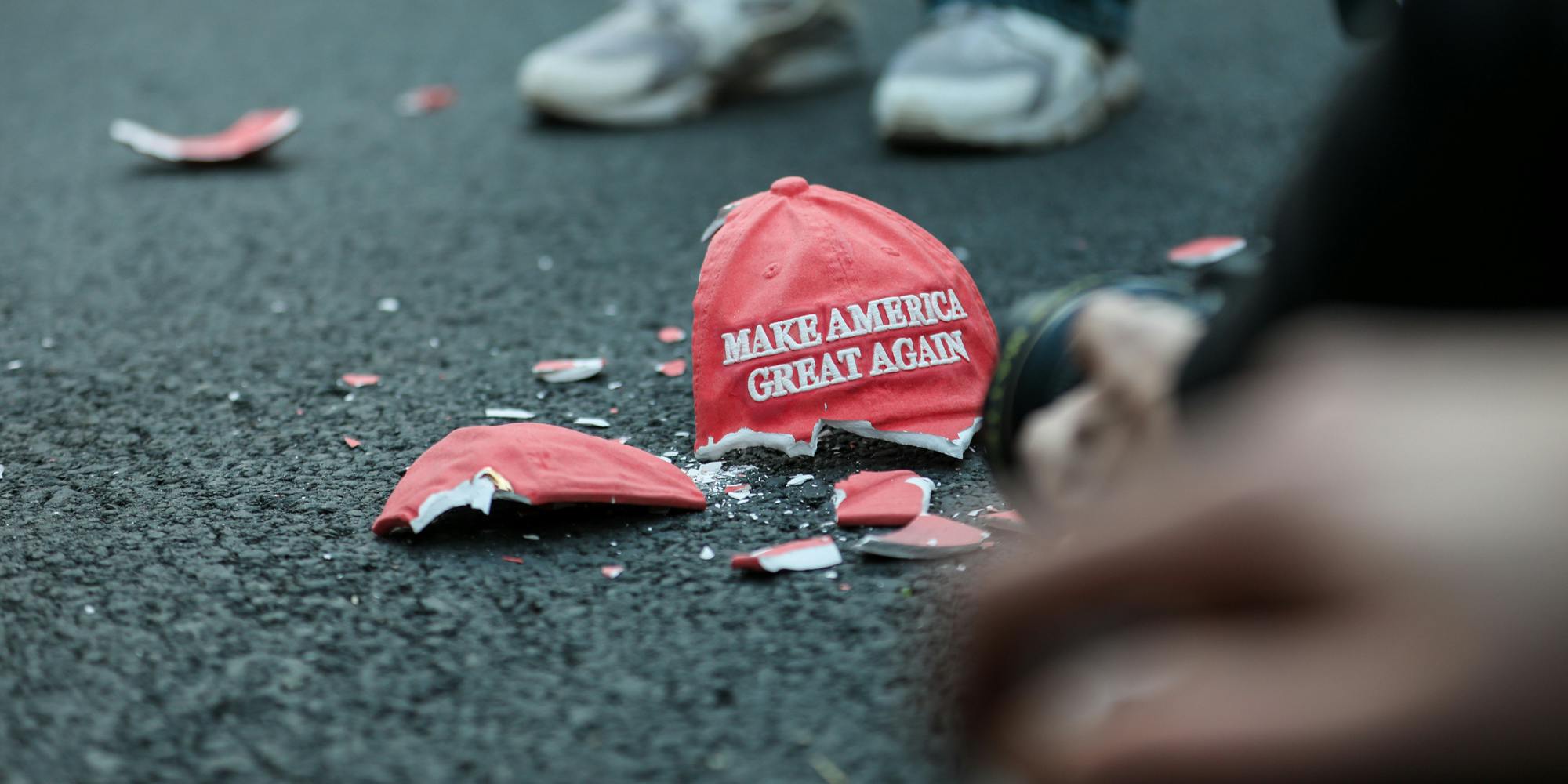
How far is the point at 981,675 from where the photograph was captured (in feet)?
2.13

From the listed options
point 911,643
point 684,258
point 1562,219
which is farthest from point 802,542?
point 684,258

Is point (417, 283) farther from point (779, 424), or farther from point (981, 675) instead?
point (981, 675)

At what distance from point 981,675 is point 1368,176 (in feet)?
0.91

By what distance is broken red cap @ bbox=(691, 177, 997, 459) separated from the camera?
1089 millimetres

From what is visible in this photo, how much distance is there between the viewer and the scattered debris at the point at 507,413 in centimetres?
123

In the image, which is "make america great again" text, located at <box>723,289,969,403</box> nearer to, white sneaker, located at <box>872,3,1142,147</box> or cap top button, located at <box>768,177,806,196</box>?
cap top button, located at <box>768,177,806,196</box>

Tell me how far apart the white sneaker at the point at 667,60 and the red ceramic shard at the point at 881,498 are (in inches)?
55.9

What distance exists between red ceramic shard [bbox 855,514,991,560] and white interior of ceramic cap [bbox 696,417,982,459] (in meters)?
0.11

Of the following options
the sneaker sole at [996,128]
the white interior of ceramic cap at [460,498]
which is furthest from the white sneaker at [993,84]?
the white interior of ceramic cap at [460,498]

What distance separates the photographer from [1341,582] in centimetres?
51

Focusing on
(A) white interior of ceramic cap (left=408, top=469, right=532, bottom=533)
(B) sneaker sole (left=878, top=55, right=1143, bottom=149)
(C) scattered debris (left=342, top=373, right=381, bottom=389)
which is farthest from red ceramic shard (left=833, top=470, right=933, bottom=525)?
(B) sneaker sole (left=878, top=55, right=1143, bottom=149)

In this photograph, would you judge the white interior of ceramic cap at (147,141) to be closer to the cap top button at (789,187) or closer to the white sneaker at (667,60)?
the white sneaker at (667,60)

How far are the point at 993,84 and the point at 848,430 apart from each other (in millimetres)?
1078

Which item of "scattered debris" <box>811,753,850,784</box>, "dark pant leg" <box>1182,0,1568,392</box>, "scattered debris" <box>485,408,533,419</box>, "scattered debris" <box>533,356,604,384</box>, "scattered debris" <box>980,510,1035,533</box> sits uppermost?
"dark pant leg" <box>1182,0,1568,392</box>
